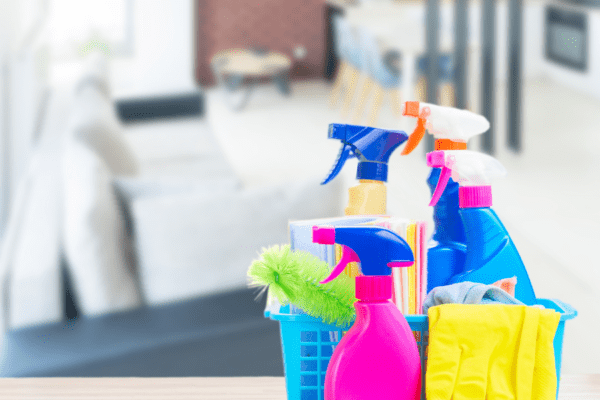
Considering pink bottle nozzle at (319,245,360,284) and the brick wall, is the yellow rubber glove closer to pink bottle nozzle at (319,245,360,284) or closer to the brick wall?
pink bottle nozzle at (319,245,360,284)

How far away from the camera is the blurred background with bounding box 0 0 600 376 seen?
1.55 meters

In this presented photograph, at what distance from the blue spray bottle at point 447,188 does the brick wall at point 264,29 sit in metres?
7.33

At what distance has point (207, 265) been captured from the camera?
1.61m

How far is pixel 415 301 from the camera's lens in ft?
2.00

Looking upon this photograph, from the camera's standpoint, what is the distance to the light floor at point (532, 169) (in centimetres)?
260

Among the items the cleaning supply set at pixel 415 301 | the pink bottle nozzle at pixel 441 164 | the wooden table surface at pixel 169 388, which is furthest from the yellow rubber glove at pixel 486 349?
the wooden table surface at pixel 169 388

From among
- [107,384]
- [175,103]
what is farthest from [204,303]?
[175,103]

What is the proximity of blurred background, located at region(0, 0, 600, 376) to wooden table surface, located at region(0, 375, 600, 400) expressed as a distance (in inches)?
26.1

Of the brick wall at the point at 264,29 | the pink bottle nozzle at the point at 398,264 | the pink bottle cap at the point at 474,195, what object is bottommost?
the pink bottle nozzle at the point at 398,264

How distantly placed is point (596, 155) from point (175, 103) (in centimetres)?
274

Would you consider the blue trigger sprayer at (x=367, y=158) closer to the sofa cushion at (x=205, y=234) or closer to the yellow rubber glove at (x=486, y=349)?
the yellow rubber glove at (x=486, y=349)

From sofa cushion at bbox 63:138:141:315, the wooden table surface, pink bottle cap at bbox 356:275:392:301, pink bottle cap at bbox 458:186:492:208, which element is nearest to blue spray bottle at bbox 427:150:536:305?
pink bottle cap at bbox 458:186:492:208

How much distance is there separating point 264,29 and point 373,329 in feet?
24.8

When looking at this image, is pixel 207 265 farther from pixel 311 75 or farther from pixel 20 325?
pixel 311 75
